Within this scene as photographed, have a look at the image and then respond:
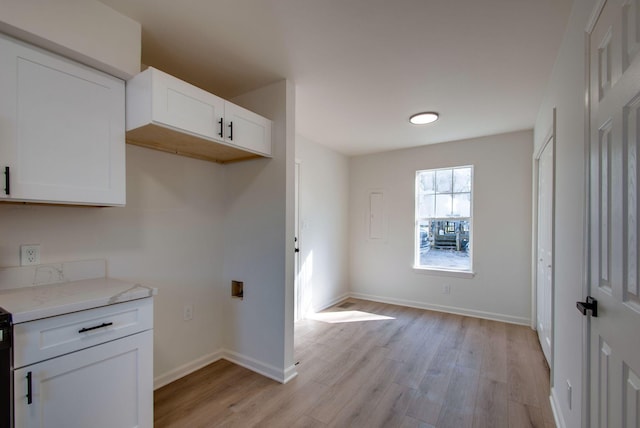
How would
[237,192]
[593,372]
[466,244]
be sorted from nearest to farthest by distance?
[593,372], [237,192], [466,244]

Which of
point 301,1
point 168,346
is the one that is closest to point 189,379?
point 168,346

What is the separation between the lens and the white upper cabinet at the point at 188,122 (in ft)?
5.44

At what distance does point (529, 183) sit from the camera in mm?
3689

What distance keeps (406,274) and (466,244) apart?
3.24 ft

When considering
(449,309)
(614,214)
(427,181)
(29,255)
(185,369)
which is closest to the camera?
(614,214)

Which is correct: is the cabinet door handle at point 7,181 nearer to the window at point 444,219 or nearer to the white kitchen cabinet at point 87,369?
the white kitchen cabinet at point 87,369

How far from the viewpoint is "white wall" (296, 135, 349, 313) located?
4027 mm

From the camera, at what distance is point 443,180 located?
4.34 metres

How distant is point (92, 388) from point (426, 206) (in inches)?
168

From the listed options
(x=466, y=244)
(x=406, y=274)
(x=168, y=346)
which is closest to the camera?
(x=168, y=346)

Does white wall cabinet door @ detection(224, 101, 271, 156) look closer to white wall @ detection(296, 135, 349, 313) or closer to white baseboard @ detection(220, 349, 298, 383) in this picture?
white wall @ detection(296, 135, 349, 313)

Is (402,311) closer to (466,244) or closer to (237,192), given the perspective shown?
(466,244)

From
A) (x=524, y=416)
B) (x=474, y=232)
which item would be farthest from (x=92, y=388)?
(x=474, y=232)

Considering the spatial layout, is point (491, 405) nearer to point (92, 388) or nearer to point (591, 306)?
point (591, 306)
